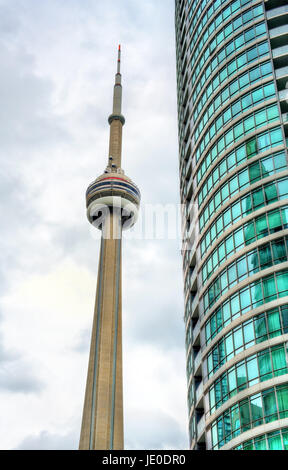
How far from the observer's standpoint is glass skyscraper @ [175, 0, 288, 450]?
4141 centimetres

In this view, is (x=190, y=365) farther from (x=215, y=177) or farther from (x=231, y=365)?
(x=215, y=177)

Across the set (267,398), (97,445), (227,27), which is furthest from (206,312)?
(97,445)

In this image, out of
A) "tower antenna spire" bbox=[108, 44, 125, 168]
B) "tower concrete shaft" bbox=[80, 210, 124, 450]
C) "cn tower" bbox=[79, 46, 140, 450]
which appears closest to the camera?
"tower concrete shaft" bbox=[80, 210, 124, 450]

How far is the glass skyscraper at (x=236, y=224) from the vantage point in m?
41.4

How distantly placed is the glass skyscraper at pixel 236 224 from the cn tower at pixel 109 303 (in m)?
32.3

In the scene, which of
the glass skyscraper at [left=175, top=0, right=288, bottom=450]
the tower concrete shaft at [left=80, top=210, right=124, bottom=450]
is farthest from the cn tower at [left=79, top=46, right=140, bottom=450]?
the glass skyscraper at [left=175, top=0, right=288, bottom=450]

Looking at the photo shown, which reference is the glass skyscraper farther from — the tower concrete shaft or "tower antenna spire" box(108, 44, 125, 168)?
"tower antenna spire" box(108, 44, 125, 168)

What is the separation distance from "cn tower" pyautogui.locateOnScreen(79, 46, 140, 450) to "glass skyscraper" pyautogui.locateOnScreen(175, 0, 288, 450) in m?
32.3

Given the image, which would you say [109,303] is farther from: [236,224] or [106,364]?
[236,224]

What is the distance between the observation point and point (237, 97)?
5500 centimetres

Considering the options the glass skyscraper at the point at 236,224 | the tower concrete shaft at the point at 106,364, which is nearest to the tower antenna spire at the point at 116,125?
the tower concrete shaft at the point at 106,364

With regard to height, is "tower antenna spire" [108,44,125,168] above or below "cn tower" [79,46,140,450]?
above

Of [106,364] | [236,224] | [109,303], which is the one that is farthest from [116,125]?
[236,224]

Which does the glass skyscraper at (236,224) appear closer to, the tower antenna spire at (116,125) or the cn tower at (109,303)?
the cn tower at (109,303)
